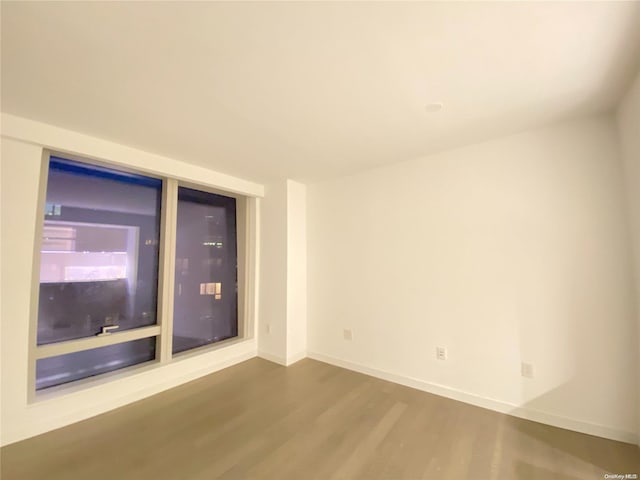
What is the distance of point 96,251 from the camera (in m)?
2.58

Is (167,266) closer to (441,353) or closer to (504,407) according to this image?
(441,353)

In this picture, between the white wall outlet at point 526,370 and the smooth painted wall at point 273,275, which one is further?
the smooth painted wall at point 273,275

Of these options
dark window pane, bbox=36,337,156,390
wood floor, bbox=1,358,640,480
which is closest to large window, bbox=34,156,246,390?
dark window pane, bbox=36,337,156,390

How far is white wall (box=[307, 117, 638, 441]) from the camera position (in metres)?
2.06

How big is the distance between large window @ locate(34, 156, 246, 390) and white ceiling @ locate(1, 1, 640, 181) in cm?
67

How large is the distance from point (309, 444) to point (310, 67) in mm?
2605

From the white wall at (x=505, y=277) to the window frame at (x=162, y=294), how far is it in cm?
148

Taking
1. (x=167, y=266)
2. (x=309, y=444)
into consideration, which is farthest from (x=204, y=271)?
(x=309, y=444)

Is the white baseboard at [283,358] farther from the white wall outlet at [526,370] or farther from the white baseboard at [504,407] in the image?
the white wall outlet at [526,370]

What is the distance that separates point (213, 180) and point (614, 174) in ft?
12.7

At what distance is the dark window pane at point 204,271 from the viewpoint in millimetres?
3271

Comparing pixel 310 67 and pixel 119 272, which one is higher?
pixel 310 67

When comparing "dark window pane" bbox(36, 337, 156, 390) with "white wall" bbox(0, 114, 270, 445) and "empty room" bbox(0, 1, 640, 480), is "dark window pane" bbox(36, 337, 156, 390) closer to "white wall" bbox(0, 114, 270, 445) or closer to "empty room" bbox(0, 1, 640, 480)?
"empty room" bbox(0, 1, 640, 480)

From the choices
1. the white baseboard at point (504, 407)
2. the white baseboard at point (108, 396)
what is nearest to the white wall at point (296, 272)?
the white baseboard at point (504, 407)
